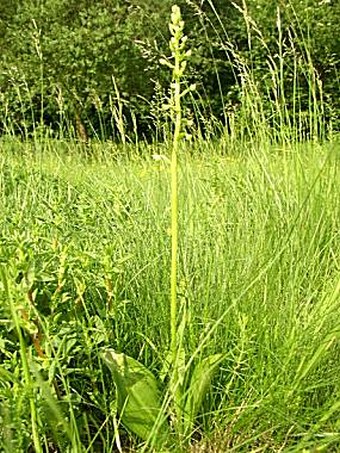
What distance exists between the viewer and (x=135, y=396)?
36.0 inches

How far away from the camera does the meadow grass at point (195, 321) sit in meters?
0.85

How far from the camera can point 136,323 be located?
3.74 feet

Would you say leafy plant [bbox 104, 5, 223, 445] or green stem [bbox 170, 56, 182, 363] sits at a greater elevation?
green stem [bbox 170, 56, 182, 363]

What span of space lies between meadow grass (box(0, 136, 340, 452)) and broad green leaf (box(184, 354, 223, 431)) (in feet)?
0.10

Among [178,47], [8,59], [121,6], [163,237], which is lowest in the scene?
[163,237]

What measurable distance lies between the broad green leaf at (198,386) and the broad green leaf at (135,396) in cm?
4

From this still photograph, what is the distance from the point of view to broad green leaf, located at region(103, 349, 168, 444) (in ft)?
2.97

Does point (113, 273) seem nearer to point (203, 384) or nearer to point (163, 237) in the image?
point (203, 384)

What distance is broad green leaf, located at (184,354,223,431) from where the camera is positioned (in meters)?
0.91

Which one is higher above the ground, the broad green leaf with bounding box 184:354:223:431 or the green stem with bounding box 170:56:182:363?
the green stem with bounding box 170:56:182:363

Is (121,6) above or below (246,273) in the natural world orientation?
above

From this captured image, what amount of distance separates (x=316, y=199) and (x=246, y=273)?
348 millimetres

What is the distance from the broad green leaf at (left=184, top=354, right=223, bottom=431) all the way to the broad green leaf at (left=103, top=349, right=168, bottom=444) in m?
0.04

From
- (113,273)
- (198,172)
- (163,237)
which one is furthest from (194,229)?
(198,172)
